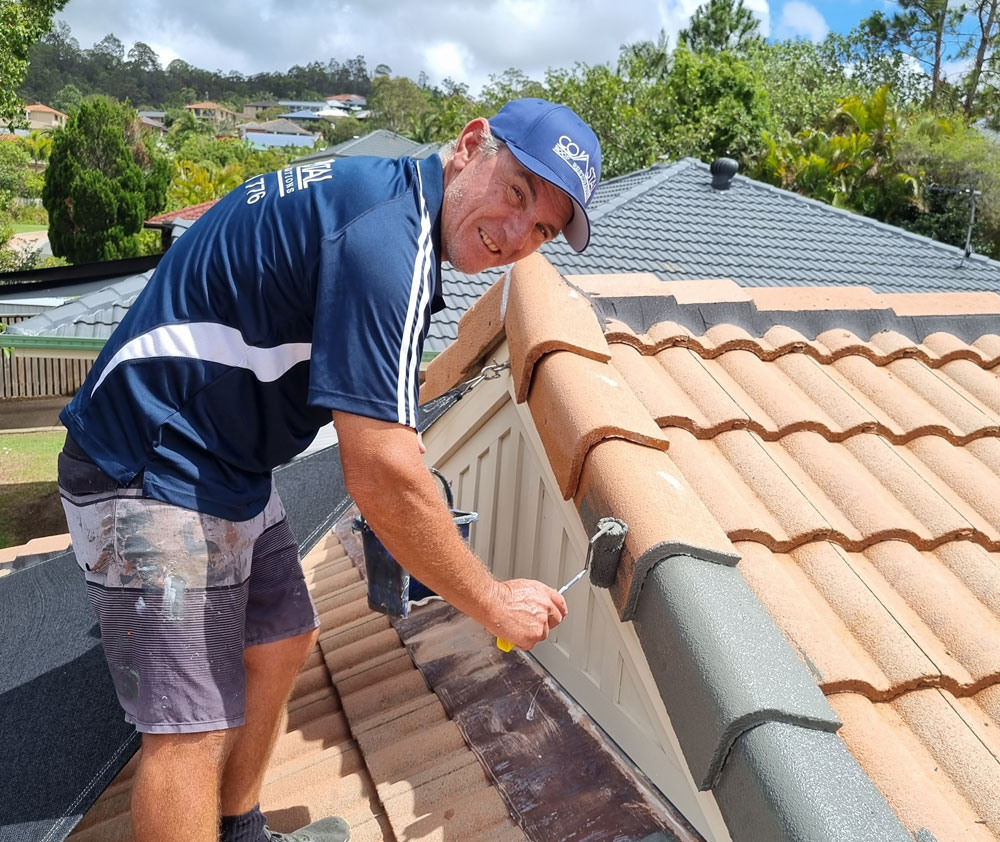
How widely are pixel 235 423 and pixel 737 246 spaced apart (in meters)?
10.1

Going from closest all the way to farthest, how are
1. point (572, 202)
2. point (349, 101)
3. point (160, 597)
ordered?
point (160, 597) < point (572, 202) < point (349, 101)

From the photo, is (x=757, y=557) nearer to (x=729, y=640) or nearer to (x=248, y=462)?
(x=729, y=640)

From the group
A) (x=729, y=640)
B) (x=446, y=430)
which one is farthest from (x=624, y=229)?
(x=729, y=640)

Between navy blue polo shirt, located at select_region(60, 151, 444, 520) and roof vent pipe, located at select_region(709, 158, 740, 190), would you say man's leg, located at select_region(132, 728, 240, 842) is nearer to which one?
navy blue polo shirt, located at select_region(60, 151, 444, 520)

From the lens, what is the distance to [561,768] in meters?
1.96

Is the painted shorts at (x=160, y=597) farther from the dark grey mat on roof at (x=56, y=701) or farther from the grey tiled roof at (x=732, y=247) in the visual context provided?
the grey tiled roof at (x=732, y=247)

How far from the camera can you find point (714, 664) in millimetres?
1364

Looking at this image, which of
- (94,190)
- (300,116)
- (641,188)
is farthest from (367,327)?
(300,116)

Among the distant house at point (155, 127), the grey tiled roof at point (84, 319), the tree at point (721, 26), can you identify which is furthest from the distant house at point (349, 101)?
the grey tiled roof at point (84, 319)

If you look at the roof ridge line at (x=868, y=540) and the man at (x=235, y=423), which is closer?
the man at (x=235, y=423)

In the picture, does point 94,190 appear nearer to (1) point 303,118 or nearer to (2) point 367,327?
(2) point 367,327

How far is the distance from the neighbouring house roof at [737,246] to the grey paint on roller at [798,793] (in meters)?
7.70

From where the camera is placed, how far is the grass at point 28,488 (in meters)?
13.2

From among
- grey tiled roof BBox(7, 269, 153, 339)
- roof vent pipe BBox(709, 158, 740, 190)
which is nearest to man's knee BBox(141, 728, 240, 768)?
grey tiled roof BBox(7, 269, 153, 339)
